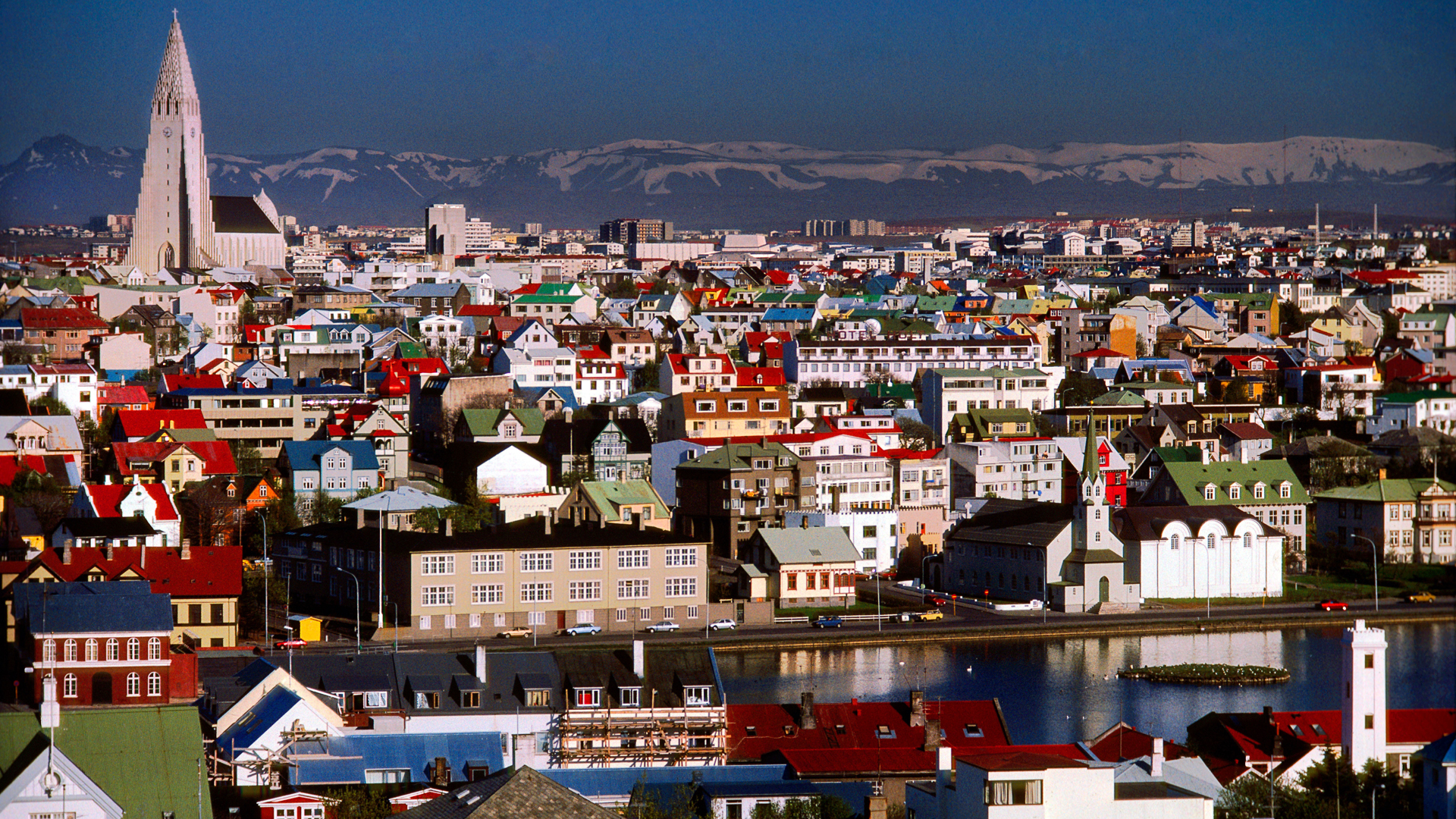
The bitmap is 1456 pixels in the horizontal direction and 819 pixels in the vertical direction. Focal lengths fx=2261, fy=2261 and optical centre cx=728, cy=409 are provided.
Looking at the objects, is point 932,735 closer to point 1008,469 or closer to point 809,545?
point 809,545

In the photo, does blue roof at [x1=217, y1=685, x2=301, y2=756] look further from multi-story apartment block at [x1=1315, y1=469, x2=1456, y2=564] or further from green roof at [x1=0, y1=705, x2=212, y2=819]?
multi-story apartment block at [x1=1315, y1=469, x2=1456, y2=564]

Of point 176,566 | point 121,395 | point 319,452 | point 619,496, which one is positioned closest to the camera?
point 176,566

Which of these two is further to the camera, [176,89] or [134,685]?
[176,89]

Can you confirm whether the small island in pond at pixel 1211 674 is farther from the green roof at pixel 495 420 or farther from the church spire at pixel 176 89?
the church spire at pixel 176 89

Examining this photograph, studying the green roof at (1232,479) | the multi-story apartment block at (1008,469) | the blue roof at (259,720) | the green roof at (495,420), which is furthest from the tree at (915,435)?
the blue roof at (259,720)

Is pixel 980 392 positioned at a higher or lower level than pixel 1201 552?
higher

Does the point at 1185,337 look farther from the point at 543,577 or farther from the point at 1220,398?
the point at 543,577

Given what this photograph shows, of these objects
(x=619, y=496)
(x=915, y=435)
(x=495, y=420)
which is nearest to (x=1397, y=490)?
(x=915, y=435)

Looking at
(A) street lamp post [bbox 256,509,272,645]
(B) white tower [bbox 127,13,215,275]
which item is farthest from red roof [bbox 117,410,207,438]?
(B) white tower [bbox 127,13,215,275]
